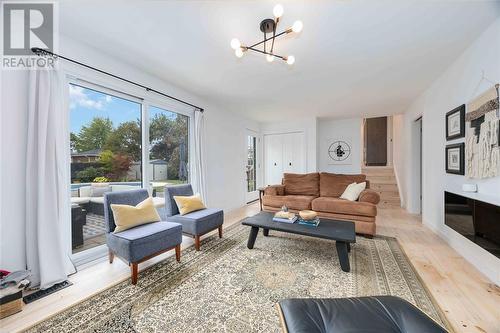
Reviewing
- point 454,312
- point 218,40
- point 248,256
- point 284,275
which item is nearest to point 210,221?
point 248,256

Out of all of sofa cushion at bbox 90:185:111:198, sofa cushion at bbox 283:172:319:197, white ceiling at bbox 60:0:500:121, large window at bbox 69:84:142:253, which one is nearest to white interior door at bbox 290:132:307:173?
sofa cushion at bbox 283:172:319:197

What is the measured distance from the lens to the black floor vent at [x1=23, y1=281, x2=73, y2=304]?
5.68ft

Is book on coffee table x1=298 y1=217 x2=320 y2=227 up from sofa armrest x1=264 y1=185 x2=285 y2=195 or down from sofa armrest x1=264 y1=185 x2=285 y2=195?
down

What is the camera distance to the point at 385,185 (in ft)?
19.8

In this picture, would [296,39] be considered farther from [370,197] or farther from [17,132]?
[17,132]

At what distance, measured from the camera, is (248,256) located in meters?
2.49

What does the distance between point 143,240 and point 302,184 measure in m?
3.25

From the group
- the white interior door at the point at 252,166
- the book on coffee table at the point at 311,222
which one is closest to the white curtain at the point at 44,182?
the book on coffee table at the point at 311,222

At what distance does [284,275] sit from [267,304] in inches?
18.5

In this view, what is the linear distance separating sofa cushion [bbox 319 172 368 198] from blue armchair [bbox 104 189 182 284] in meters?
2.96

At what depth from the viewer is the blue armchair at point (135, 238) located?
1.95 m

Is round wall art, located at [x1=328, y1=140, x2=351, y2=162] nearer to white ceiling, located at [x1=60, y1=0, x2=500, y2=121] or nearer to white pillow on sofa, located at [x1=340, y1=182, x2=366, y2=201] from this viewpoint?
white pillow on sofa, located at [x1=340, y1=182, x2=366, y2=201]

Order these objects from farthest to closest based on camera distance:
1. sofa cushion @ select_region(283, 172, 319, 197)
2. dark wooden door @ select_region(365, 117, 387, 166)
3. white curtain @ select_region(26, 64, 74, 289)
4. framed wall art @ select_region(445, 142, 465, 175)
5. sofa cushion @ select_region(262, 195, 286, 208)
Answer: dark wooden door @ select_region(365, 117, 387, 166)
sofa cushion @ select_region(283, 172, 319, 197)
sofa cushion @ select_region(262, 195, 286, 208)
framed wall art @ select_region(445, 142, 465, 175)
white curtain @ select_region(26, 64, 74, 289)

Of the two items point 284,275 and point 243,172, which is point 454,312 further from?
point 243,172
